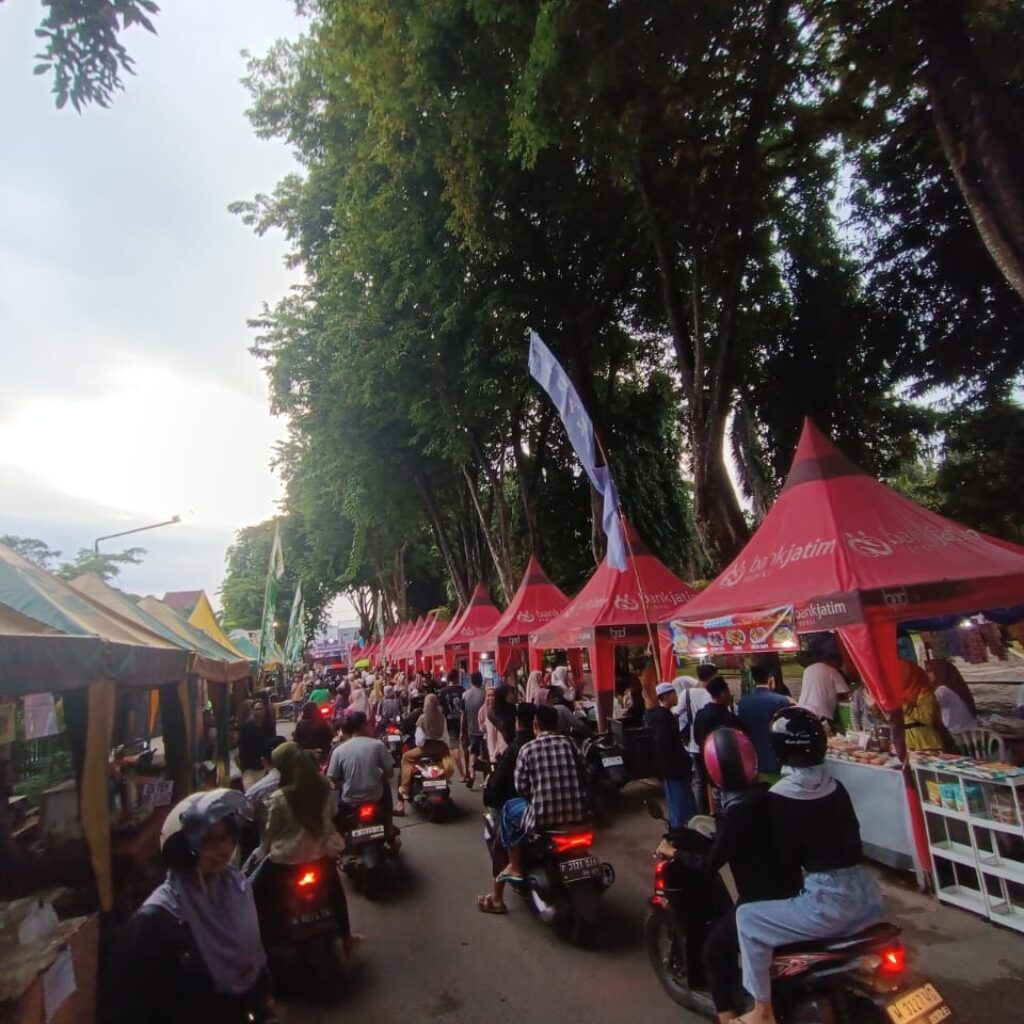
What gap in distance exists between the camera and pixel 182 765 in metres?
7.91

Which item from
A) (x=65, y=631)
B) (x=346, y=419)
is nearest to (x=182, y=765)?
(x=65, y=631)

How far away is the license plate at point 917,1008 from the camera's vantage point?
8.25 feet

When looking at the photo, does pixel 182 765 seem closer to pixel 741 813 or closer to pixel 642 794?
pixel 642 794

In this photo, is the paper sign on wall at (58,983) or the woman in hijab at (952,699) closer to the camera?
the paper sign on wall at (58,983)

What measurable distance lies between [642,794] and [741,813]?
23.8ft

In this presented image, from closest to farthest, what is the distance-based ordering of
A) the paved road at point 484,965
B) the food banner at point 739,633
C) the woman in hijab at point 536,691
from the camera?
the paved road at point 484,965 → the food banner at point 739,633 → the woman in hijab at point 536,691

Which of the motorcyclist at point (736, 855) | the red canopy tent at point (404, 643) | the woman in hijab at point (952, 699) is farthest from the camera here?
the red canopy tent at point (404, 643)

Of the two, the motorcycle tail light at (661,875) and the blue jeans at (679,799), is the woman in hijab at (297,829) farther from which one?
the blue jeans at (679,799)

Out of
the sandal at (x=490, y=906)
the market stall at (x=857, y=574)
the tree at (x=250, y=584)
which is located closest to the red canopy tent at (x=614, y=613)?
the market stall at (x=857, y=574)

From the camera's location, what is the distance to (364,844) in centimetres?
625

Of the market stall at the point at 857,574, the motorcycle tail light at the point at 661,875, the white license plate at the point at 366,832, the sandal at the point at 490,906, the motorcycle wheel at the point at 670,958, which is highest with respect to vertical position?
the market stall at the point at 857,574

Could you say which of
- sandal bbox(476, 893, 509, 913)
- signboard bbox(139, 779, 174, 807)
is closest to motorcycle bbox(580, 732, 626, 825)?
sandal bbox(476, 893, 509, 913)

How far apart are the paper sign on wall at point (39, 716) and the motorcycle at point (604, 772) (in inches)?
225

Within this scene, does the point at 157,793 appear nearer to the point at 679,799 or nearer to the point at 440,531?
the point at 679,799
